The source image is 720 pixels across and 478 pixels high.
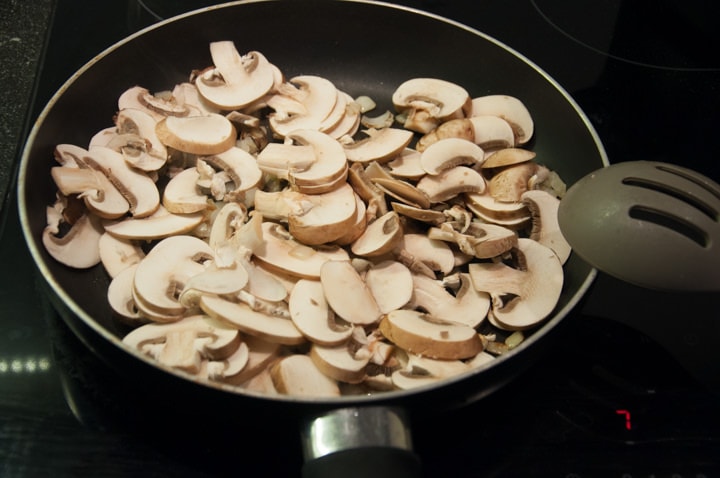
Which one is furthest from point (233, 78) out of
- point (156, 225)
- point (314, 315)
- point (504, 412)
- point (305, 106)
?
point (504, 412)

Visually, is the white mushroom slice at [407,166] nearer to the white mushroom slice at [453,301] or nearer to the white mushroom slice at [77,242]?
the white mushroom slice at [453,301]

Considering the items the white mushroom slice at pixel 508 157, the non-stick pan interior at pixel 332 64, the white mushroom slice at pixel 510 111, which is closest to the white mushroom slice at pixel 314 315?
the non-stick pan interior at pixel 332 64

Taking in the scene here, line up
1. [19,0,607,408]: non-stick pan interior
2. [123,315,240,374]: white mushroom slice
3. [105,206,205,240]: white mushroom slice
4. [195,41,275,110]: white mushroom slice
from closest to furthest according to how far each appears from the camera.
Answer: [123,315,240,374]: white mushroom slice, [105,206,205,240]: white mushroom slice, [19,0,607,408]: non-stick pan interior, [195,41,275,110]: white mushroom slice

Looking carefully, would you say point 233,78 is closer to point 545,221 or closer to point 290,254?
point 290,254

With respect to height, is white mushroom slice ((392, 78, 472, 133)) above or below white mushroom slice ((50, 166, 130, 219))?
above

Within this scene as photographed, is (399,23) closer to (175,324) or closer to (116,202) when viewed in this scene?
(116,202)

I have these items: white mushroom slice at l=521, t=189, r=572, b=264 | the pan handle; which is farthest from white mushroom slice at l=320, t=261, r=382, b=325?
white mushroom slice at l=521, t=189, r=572, b=264

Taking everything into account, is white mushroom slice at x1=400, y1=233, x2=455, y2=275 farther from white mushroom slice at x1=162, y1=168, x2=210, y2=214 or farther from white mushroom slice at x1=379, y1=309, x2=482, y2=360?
white mushroom slice at x1=162, y1=168, x2=210, y2=214
